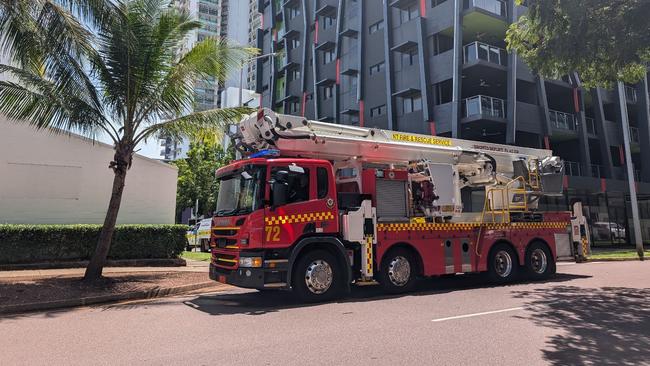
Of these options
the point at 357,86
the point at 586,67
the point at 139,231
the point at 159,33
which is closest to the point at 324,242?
the point at 159,33

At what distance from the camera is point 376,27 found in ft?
108

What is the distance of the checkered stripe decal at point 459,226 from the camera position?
405 inches

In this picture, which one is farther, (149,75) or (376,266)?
(149,75)

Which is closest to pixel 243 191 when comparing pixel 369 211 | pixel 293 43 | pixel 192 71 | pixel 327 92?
pixel 369 211

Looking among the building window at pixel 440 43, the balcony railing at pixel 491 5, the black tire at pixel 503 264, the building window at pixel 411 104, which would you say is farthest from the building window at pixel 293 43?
the black tire at pixel 503 264

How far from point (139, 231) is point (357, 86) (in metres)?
22.1

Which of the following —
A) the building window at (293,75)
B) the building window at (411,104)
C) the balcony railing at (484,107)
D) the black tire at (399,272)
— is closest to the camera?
the black tire at (399,272)

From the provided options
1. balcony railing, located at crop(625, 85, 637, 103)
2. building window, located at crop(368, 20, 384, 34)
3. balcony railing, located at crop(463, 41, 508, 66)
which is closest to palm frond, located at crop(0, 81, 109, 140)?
balcony railing, located at crop(463, 41, 508, 66)

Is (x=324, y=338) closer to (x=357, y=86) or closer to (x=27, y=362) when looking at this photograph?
(x=27, y=362)

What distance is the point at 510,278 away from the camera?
40.5 feet

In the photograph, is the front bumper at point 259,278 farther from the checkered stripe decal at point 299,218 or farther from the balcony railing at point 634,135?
the balcony railing at point 634,135

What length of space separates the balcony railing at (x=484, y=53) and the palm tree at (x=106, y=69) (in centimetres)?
1702

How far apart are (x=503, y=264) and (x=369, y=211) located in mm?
4750

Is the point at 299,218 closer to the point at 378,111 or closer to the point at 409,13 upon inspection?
the point at 378,111
